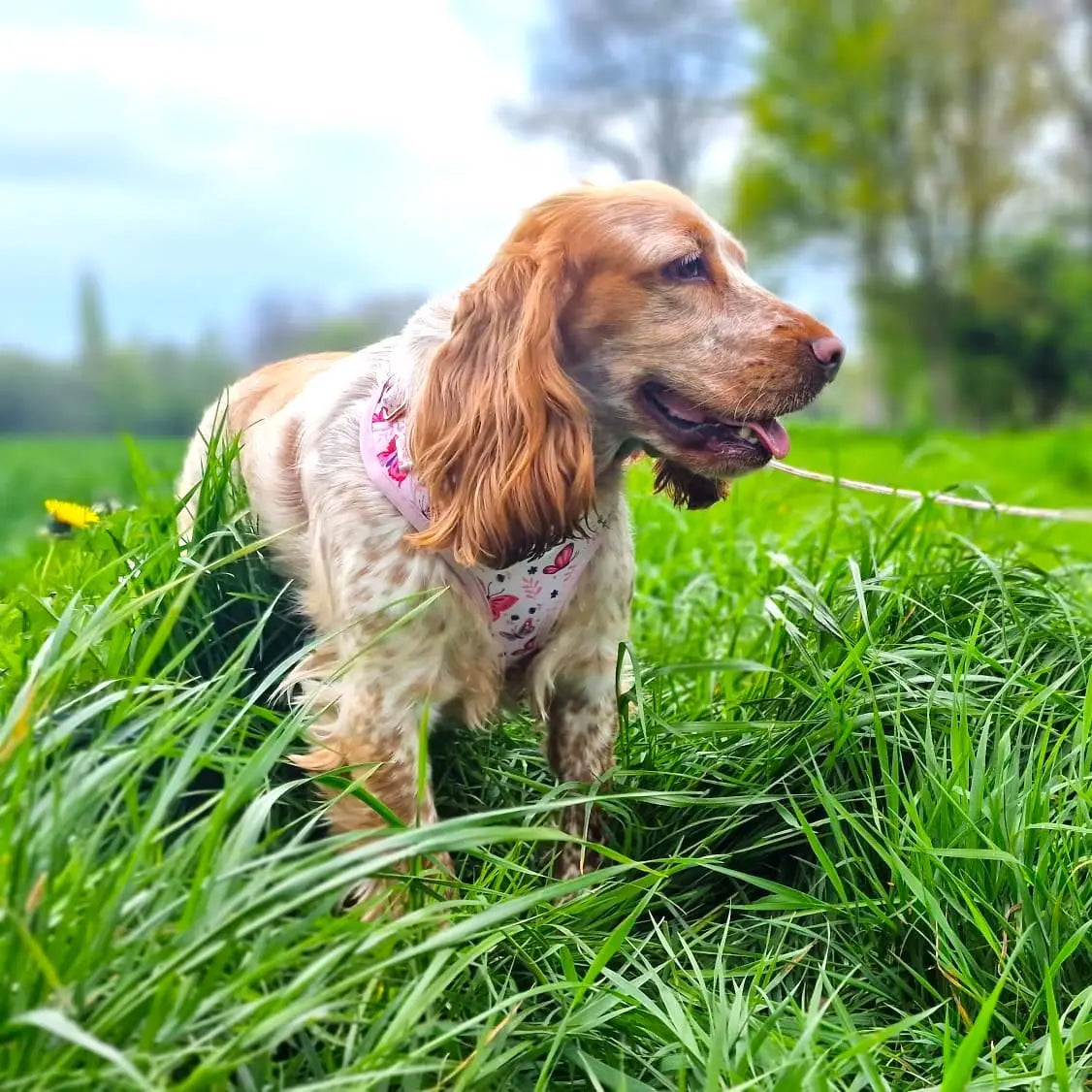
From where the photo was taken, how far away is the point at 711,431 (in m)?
2.53

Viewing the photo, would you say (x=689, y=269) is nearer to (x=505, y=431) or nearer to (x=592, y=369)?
(x=592, y=369)

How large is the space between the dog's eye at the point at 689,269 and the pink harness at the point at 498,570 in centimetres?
60

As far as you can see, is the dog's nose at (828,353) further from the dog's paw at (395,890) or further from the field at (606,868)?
the dog's paw at (395,890)

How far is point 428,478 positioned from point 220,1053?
4.17 ft

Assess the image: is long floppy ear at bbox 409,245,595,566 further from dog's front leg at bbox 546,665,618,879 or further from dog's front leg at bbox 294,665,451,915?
dog's front leg at bbox 546,665,618,879

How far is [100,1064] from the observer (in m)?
1.33

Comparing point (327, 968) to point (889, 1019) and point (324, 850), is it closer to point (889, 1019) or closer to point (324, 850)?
point (324, 850)

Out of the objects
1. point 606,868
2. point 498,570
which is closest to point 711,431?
point 498,570

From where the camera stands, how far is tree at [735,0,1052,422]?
21.5m

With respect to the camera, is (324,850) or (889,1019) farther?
(889,1019)

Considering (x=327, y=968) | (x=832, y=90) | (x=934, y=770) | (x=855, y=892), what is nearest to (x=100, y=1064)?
(x=327, y=968)

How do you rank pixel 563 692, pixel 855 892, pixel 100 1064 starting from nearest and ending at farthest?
pixel 100 1064, pixel 855 892, pixel 563 692

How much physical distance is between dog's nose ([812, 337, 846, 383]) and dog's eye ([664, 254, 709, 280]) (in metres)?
0.29

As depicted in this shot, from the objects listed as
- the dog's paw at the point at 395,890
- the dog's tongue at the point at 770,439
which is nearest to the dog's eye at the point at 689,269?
the dog's tongue at the point at 770,439
